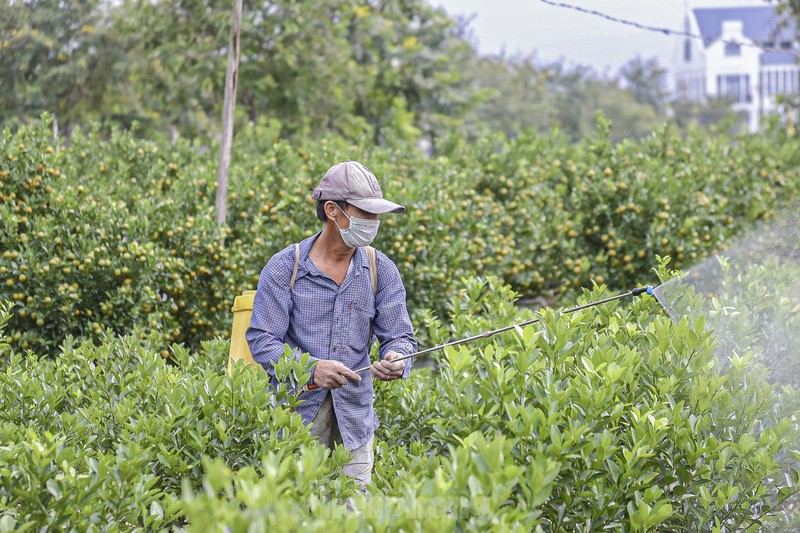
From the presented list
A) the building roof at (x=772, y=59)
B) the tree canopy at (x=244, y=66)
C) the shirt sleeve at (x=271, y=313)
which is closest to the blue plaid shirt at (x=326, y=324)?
the shirt sleeve at (x=271, y=313)

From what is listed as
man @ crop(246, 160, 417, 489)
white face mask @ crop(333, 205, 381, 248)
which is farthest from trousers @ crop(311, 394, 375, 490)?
white face mask @ crop(333, 205, 381, 248)

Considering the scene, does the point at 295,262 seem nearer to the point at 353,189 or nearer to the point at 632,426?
the point at 353,189

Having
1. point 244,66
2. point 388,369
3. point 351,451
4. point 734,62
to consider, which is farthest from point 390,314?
point 734,62

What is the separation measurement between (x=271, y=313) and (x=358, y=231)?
44 centimetres

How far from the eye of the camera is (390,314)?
371 cm

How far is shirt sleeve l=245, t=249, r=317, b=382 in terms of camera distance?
3.53 meters

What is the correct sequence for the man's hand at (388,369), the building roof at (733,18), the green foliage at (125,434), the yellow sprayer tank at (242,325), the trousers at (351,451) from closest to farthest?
the green foliage at (125,434), the man's hand at (388,369), the trousers at (351,451), the yellow sprayer tank at (242,325), the building roof at (733,18)

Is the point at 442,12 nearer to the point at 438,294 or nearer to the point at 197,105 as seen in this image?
the point at 197,105

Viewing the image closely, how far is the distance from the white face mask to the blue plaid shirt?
13 centimetres

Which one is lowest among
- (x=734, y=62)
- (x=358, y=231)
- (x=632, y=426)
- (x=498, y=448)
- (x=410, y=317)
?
(x=410, y=317)

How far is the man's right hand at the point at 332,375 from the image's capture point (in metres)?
3.43

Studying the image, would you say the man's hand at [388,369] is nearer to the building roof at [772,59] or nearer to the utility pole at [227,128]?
the utility pole at [227,128]

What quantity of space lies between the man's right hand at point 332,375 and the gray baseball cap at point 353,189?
0.57 meters

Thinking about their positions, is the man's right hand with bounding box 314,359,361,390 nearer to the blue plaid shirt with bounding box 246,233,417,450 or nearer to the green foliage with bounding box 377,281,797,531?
the blue plaid shirt with bounding box 246,233,417,450
